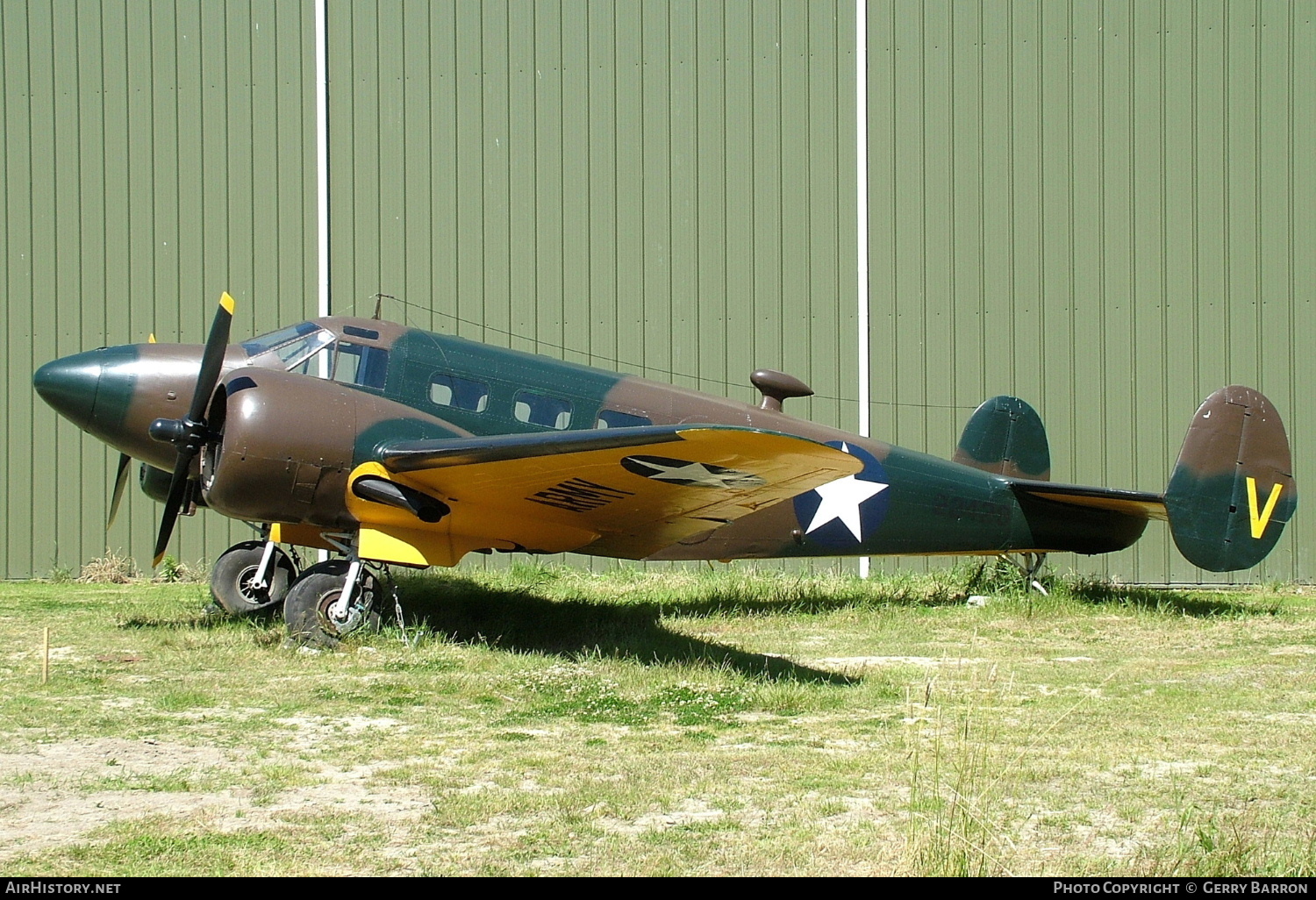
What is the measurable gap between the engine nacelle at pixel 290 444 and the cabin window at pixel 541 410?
3.92 feet

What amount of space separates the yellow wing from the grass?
2.58ft

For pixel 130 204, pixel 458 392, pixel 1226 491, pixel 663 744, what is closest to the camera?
pixel 663 744

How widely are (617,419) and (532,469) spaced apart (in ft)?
7.82

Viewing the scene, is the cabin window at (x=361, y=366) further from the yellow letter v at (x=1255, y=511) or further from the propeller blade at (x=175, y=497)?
the yellow letter v at (x=1255, y=511)

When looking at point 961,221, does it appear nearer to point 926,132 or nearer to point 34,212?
point 926,132

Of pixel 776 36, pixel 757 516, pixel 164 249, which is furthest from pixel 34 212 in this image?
pixel 757 516

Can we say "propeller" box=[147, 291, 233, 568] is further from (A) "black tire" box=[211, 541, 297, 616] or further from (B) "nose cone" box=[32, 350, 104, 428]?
(A) "black tire" box=[211, 541, 297, 616]

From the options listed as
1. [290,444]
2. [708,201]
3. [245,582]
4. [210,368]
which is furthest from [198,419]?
[708,201]

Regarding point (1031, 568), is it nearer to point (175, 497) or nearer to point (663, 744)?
point (663, 744)

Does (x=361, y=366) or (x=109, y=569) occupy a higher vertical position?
(x=361, y=366)

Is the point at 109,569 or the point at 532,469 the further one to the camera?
the point at 109,569

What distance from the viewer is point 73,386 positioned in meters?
8.81

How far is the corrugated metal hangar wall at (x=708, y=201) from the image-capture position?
541 inches

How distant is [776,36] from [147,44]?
8.17 metres
